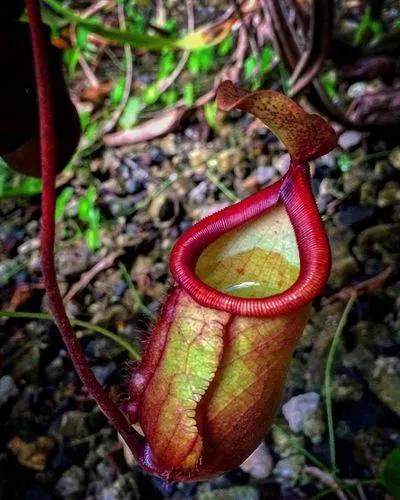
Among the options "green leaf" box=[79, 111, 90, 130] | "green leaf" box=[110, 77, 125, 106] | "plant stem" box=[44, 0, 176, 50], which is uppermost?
"plant stem" box=[44, 0, 176, 50]

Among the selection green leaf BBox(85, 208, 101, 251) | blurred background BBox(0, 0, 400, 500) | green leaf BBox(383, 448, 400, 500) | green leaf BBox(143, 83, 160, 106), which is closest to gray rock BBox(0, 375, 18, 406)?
blurred background BBox(0, 0, 400, 500)

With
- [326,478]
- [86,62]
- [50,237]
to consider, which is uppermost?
[50,237]

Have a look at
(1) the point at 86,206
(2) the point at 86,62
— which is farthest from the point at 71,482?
(2) the point at 86,62

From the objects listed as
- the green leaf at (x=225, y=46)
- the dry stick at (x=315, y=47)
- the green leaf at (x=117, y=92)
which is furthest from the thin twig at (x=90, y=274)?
the green leaf at (x=225, y=46)

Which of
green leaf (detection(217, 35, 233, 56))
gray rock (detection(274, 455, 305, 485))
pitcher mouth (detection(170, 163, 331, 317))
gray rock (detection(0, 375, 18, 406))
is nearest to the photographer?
pitcher mouth (detection(170, 163, 331, 317))

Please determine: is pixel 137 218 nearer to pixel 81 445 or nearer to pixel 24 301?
pixel 24 301

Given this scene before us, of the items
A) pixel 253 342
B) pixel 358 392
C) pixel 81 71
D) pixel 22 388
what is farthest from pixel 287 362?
pixel 81 71

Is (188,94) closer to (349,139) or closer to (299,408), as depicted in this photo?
(349,139)

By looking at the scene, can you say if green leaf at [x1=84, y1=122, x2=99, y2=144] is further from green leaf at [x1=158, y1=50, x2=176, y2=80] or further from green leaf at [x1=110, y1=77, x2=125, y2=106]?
green leaf at [x1=158, y1=50, x2=176, y2=80]
